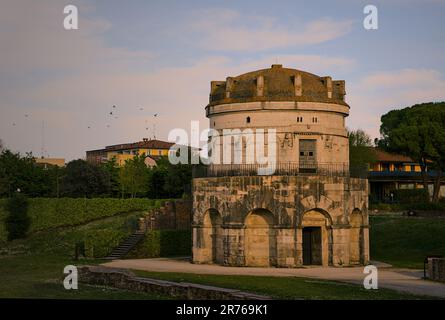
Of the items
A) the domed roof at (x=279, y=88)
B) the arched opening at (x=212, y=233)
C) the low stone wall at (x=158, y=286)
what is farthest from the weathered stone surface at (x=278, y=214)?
the low stone wall at (x=158, y=286)

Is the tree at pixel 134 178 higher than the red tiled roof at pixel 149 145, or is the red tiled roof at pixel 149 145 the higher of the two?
the red tiled roof at pixel 149 145

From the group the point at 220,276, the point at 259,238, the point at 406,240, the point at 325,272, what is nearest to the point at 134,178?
the point at 406,240

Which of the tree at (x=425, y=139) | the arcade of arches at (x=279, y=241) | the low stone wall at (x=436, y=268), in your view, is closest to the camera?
the low stone wall at (x=436, y=268)

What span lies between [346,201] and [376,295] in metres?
15.5

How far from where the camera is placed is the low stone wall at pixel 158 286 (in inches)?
1053

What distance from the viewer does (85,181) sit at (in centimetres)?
9669

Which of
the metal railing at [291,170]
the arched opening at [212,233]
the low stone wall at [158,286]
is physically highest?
the metal railing at [291,170]

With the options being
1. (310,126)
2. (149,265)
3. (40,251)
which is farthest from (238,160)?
(40,251)

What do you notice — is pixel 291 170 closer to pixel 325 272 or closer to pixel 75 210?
pixel 325 272

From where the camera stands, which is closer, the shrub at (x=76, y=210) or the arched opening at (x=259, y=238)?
the arched opening at (x=259, y=238)

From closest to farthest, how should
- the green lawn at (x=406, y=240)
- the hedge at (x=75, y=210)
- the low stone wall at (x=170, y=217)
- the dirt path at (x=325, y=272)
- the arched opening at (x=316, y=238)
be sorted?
the dirt path at (x=325, y=272) < the arched opening at (x=316, y=238) < the green lawn at (x=406, y=240) < the low stone wall at (x=170, y=217) < the hedge at (x=75, y=210)

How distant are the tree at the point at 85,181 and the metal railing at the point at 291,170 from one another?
52.0 m

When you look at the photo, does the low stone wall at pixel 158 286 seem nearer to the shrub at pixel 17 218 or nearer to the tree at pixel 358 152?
the shrub at pixel 17 218
